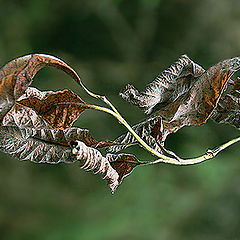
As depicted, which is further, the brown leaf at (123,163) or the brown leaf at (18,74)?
the brown leaf at (123,163)

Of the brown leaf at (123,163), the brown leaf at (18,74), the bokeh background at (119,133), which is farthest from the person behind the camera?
the bokeh background at (119,133)

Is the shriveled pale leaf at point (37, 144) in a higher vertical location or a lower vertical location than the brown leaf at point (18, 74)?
lower

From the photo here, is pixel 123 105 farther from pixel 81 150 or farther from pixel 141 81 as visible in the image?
pixel 81 150

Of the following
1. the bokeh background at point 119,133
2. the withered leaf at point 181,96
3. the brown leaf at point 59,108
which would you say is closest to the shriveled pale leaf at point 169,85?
the withered leaf at point 181,96

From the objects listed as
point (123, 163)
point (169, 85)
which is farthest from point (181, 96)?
point (123, 163)

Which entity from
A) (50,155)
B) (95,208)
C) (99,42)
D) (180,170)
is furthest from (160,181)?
(50,155)

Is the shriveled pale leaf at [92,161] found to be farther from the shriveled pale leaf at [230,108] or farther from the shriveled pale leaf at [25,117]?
the shriveled pale leaf at [230,108]

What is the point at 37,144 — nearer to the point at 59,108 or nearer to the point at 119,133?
the point at 59,108
